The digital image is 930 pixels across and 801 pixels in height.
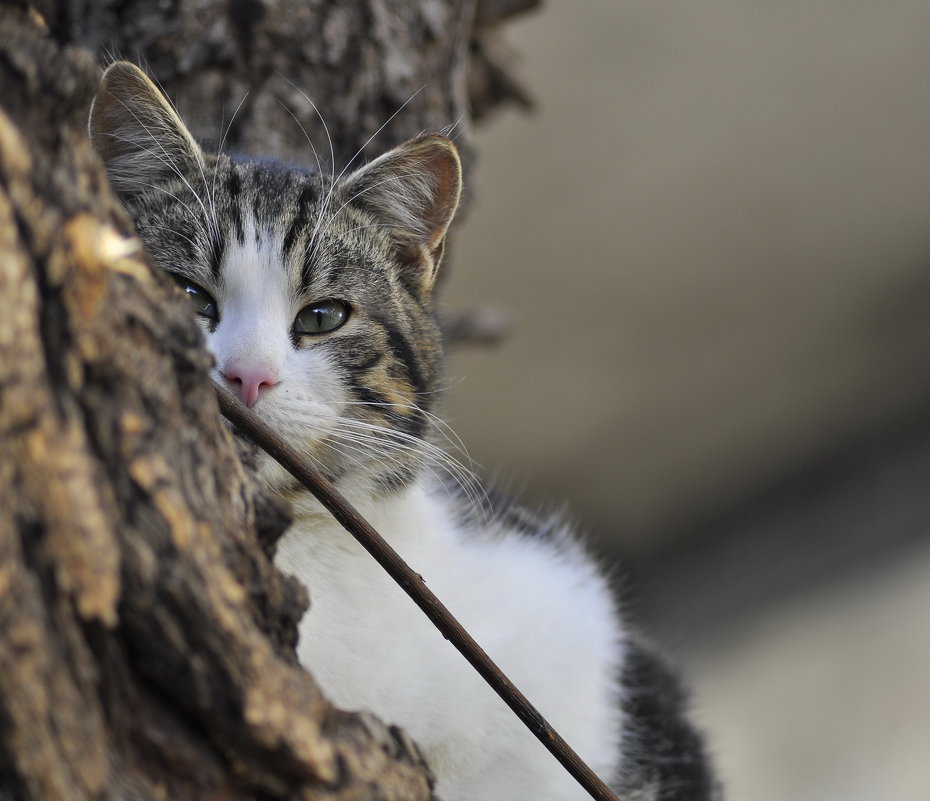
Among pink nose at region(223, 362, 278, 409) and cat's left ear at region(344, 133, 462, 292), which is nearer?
pink nose at region(223, 362, 278, 409)

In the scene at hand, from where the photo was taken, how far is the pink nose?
1025 mm

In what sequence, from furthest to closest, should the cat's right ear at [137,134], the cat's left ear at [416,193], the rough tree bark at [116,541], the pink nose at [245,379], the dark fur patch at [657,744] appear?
the dark fur patch at [657,744] → the cat's left ear at [416,193] → the cat's right ear at [137,134] → the pink nose at [245,379] → the rough tree bark at [116,541]

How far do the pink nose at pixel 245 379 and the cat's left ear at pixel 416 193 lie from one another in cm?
36

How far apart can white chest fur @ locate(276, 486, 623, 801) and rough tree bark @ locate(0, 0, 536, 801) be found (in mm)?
379

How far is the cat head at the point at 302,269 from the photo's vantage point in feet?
3.62

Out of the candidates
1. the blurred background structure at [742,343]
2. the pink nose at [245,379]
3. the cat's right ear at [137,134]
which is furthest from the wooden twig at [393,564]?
the blurred background structure at [742,343]

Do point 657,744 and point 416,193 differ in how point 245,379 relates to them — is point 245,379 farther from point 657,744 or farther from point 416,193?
point 657,744

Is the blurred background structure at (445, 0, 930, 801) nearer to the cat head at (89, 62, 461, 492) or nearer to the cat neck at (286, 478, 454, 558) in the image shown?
the cat neck at (286, 478, 454, 558)

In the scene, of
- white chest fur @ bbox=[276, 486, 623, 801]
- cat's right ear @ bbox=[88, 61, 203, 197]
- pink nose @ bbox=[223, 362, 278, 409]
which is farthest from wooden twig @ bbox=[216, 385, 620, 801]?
cat's right ear @ bbox=[88, 61, 203, 197]

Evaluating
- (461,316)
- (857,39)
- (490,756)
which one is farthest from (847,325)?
(490,756)

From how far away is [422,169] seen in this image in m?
1.33

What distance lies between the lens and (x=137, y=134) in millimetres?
1197

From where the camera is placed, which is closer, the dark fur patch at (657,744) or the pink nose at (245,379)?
the pink nose at (245,379)

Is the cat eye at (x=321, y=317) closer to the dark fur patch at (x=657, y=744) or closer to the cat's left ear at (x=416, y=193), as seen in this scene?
the cat's left ear at (x=416, y=193)
